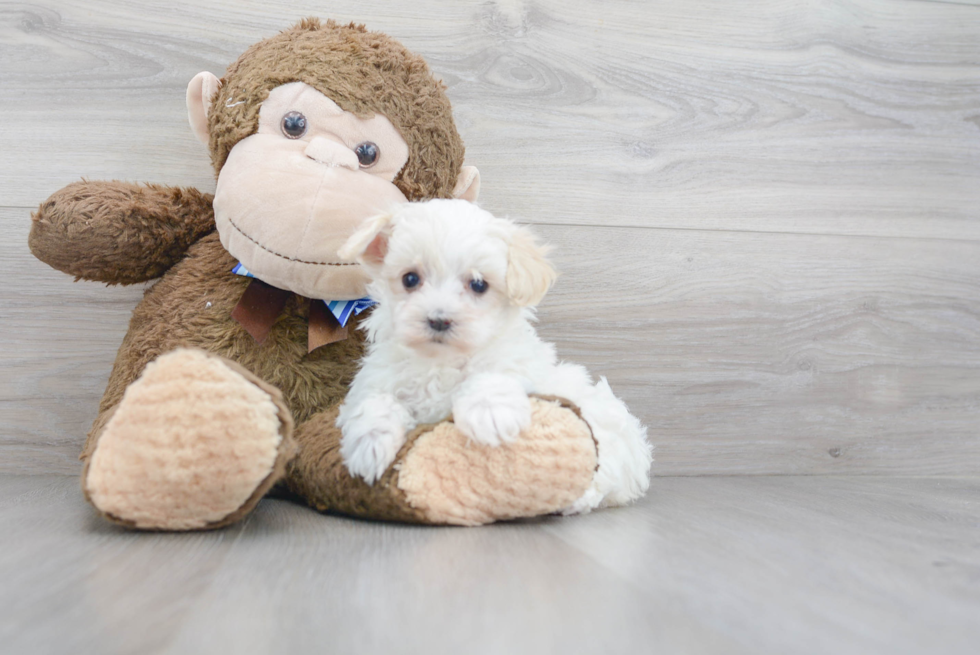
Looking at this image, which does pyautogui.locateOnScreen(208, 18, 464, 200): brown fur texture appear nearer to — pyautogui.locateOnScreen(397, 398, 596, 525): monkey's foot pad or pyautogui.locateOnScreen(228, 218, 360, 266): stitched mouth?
pyautogui.locateOnScreen(228, 218, 360, 266): stitched mouth

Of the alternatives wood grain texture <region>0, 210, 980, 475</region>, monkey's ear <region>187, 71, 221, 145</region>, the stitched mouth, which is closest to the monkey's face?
the stitched mouth

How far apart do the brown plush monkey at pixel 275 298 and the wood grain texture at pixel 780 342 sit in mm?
402

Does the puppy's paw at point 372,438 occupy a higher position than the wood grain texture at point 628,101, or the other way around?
the wood grain texture at point 628,101

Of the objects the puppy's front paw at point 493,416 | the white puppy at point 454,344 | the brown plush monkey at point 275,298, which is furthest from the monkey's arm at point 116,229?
the puppy's front paw at point 493,416

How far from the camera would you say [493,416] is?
76 centimetres

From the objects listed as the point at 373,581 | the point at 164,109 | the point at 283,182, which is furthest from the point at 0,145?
the point at 373,581

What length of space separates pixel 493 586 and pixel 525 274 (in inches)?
14.8

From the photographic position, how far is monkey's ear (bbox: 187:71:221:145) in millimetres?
1020

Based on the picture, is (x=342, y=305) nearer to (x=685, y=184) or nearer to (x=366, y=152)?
(x=366, y=152)

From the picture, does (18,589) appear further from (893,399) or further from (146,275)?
(893,399)

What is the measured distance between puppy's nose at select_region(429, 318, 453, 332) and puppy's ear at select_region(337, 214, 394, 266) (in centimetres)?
12

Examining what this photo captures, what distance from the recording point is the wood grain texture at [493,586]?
1.50 feet

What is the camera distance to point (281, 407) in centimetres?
70

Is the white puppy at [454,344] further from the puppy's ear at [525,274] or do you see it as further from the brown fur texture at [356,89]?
the brown fur texture at [356,89]
